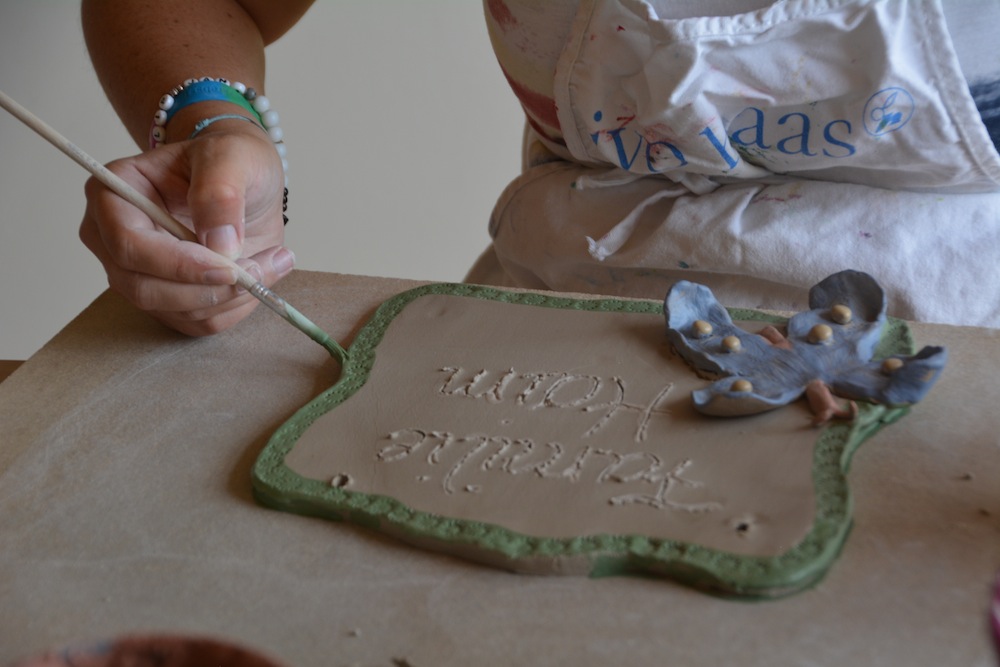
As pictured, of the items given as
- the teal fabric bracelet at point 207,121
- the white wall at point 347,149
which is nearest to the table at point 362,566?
the teal fabric bracelet at point 207,121

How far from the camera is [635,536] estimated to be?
0.49 m

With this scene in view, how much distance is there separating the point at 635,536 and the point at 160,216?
16.1 inches

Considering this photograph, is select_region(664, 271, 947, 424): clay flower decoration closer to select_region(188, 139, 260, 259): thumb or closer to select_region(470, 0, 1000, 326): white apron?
select_region(470, 0, 1000, 326): white apron

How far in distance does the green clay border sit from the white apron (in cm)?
10

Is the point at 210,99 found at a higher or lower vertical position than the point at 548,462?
higher

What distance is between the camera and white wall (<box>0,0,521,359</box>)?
5.83ft

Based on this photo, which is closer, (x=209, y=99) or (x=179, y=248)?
(x=179, y=248)

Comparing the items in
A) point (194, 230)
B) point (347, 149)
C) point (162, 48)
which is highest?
point (162, 48)

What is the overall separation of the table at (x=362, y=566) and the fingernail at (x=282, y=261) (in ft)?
0.32

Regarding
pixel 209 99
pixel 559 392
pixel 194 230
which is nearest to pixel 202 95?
pixel 209 99

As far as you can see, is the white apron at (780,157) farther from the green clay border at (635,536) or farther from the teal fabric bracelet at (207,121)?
the teal fabric bracelet at (207,121)

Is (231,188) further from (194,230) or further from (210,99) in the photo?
(210,99)

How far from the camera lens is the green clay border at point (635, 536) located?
0.46 m

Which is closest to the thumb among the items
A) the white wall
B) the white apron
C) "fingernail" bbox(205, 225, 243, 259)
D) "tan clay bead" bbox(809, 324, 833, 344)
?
"fingernail" bbox(205, 225, 243, 259)
